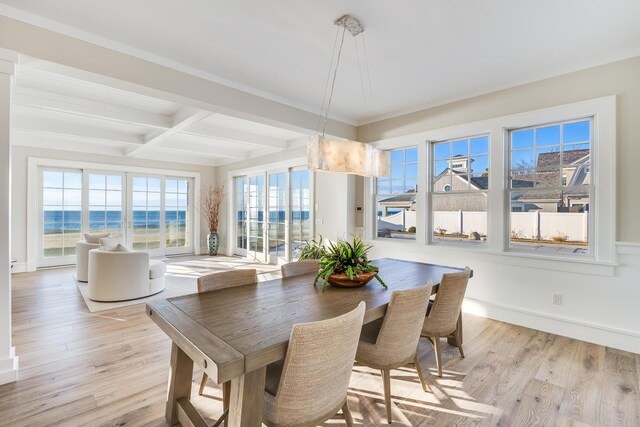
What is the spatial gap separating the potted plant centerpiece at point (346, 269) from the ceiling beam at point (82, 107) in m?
3.64

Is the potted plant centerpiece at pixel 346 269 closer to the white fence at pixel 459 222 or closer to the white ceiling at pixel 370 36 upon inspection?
the white ceiling at pixel 370 36

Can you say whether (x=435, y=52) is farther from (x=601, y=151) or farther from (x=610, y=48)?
(x=601, y=151)

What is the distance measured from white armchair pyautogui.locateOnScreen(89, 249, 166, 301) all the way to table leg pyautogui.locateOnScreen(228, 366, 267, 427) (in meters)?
3.54

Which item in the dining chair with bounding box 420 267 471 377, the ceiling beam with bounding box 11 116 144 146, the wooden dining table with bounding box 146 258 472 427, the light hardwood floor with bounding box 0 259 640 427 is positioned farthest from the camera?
the ceiling beam with bounding box 11 116 144 146

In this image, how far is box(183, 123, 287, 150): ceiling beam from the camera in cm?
496

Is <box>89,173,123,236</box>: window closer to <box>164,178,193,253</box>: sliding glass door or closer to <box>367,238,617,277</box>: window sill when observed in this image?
<box>164,178,193,253</box>: sliding glass door

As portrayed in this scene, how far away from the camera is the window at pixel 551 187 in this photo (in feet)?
10.0

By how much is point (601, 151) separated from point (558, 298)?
1482 mm

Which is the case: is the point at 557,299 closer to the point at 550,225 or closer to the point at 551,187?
the point at 550,225

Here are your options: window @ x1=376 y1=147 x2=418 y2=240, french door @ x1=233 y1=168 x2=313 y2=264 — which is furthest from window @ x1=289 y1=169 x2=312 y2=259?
window @ x1=376 y1=147 x2=418 y2=240

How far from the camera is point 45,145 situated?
233 inches

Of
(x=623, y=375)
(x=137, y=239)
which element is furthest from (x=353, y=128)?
(x=137, y=239)

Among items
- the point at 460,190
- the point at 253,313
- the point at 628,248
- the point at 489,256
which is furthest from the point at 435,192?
the point at 253,313

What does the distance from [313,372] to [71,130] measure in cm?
594
